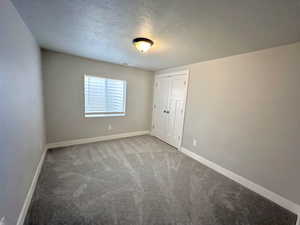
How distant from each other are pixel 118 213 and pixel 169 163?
1.40m

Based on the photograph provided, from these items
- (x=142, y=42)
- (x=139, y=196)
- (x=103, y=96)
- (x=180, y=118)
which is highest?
(x=142, y=42)

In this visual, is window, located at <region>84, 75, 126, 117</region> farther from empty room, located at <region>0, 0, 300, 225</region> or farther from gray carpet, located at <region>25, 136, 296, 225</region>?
gray carpet, located at <region>25, 136, 296, 225</region>

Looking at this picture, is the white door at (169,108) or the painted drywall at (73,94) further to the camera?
the white door at (169,108)

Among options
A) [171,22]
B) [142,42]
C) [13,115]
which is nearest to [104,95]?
[142,42]

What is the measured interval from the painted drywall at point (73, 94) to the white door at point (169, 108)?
2.36ft

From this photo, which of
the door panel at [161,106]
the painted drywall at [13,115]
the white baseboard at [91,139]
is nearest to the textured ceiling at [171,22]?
the painted drywall at [13,115]

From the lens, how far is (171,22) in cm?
139

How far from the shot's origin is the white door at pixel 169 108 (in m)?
3.28

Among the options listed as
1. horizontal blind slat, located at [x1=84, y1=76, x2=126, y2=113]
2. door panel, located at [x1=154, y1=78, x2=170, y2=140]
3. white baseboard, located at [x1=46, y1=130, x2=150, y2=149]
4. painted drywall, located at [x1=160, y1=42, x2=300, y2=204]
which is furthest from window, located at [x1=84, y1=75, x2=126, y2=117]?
painted drywall, located at [x1=160, y1=42, x2=300, y2=204]

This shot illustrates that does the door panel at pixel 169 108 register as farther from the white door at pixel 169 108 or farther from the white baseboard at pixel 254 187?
the white baseboard at pixel 254 187

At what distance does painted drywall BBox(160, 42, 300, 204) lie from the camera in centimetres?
167

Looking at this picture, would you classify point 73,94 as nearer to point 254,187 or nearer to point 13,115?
point 13,115

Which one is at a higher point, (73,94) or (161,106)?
(73,94)

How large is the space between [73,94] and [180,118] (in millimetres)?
2691
